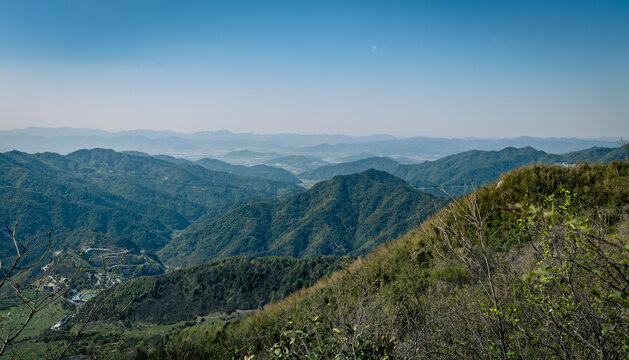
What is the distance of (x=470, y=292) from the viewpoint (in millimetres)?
4926

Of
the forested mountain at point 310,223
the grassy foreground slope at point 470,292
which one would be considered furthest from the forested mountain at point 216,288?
the forested mountain at point 310,223

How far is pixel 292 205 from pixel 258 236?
94.1 ft

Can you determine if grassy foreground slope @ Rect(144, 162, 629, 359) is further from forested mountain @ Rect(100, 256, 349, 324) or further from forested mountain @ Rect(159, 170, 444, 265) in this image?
forested mountain @ Rect(159, 170, 444, 265)

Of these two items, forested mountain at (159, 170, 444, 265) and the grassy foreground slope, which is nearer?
the grassy foreground slope

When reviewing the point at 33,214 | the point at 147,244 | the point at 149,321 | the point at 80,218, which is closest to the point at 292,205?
the point at 147,244

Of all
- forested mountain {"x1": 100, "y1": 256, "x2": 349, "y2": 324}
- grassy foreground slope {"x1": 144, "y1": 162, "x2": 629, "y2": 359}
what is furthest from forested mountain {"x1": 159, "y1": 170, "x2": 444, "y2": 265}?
grassy foreground slope {"x1": 144, "y1": 162, "x2": 629, "y2": 359}

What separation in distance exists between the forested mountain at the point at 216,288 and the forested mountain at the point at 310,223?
206 feet

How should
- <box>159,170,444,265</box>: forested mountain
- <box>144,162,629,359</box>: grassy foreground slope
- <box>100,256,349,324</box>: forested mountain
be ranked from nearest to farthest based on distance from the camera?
<box>144,162,629,359</box>: grassy foreground slope
<box>100,256,349,324</box>: forested mountain
<box>159,170,444,265</box>: forested mountain

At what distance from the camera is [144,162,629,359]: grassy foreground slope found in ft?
9.01

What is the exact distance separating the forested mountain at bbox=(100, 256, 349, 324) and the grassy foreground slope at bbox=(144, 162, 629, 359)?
4668 centimetres

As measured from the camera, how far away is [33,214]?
541ft

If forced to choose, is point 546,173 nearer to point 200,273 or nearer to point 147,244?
point 200,273

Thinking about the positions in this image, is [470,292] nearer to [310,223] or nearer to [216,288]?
→ [216,288]

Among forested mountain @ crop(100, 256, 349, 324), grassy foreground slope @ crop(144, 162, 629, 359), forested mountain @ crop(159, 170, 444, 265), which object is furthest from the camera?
forested mountain @ crop(159, 170, 444, 265)
